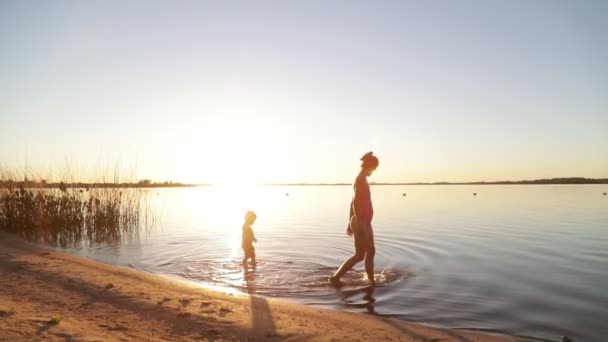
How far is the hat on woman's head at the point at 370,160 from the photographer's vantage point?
28.6 feet

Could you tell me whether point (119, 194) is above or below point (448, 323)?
above

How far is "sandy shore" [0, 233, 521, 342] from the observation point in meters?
5.51

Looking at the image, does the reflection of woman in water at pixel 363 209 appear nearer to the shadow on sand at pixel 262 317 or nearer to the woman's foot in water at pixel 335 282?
the woman's foot in water at pixel 335 282

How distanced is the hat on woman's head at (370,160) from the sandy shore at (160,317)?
3.18 m

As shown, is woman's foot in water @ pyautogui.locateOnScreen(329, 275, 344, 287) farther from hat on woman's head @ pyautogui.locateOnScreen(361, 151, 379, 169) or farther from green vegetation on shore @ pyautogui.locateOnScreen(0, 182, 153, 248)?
green vegetation on shore @ pyautogui.locateOnScreen(0, 182, 153, 248)

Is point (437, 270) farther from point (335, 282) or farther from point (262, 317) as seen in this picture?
point (262, 317)

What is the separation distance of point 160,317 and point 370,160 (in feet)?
16.6

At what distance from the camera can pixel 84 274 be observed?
30.3 feet

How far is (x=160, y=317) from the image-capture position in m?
6.33

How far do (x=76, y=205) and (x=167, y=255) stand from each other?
8.33 metres

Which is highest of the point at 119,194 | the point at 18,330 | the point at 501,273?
the point at 119,194

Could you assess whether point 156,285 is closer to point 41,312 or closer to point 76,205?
point 41,312

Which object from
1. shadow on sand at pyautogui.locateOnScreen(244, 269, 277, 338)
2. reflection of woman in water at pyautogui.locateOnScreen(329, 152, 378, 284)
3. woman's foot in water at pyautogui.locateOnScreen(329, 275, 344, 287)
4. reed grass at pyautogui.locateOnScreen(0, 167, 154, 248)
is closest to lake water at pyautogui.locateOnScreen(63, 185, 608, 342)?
woman's foot in water at pyautogui.locateOnScreen(329, 275, 344, 287)

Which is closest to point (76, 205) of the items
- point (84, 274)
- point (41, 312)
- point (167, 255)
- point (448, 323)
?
point (167, 255)
